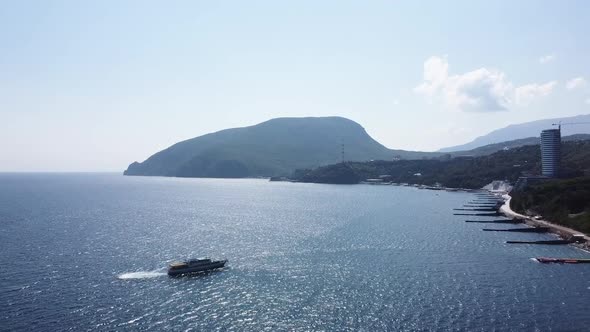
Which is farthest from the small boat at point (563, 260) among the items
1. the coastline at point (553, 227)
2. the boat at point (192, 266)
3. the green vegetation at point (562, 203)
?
the boat at point (192, 266)

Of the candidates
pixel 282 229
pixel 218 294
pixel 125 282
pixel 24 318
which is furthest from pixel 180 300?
pixel 282 229

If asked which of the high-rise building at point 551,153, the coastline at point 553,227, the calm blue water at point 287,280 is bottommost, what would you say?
the calm blue water at point 287,280

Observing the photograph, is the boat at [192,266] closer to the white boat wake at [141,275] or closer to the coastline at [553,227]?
the white boat wake at [141,275]

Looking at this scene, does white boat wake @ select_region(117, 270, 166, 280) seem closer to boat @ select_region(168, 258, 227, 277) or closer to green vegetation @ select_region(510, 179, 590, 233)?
boat @ select_region(168, 258, 227, 277)

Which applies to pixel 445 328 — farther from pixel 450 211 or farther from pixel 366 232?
pixel 450 211

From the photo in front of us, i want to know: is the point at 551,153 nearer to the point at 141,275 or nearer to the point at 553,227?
the point at 553,227
